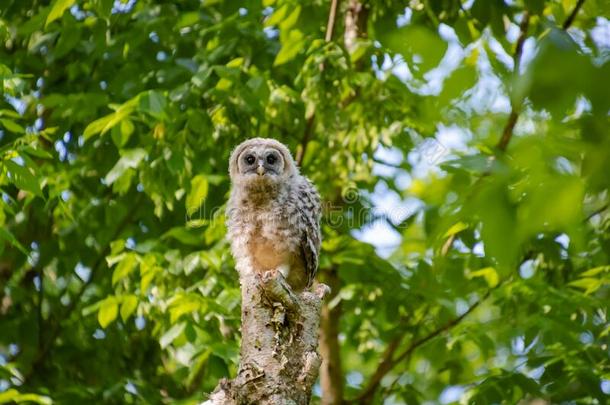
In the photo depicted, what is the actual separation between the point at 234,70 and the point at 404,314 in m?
2.32

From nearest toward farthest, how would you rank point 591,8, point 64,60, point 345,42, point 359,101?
point 591,8, point 359,101, point 345,42, point 64,60

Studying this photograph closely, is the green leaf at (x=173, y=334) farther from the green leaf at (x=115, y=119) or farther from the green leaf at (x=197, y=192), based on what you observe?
the green leaf at (x=115, y=119)

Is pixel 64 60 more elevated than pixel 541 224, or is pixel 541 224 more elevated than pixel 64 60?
pixel 541 224

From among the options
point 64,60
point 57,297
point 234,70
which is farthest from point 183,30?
point 57,297

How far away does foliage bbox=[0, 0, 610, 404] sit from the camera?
187 inches

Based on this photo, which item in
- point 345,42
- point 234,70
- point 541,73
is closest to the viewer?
point 541,73

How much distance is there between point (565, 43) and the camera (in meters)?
1.14

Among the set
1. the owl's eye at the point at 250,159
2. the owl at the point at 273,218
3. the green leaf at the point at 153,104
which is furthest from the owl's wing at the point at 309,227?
the green leaf at the point at 153,104

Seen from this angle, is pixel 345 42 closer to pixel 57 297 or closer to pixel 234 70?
pixel 234 70

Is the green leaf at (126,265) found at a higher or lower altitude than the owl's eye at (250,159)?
lower

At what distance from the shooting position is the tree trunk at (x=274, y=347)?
3158 mm

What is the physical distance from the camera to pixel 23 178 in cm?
375

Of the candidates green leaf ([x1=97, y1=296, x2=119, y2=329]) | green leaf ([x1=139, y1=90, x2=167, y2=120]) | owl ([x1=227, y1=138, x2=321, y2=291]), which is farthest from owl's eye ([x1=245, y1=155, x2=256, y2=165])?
green leaf ([x1=97, y1=296, x2=119, y2=329])

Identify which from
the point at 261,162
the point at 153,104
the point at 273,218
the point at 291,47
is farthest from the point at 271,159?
the point at 291,47
